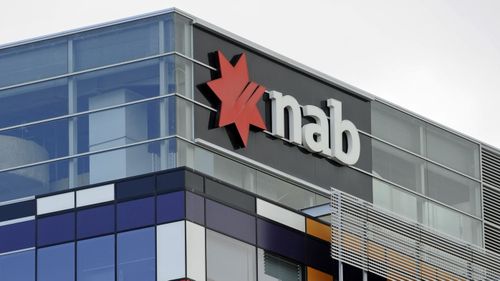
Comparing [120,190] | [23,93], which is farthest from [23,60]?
[120,190]

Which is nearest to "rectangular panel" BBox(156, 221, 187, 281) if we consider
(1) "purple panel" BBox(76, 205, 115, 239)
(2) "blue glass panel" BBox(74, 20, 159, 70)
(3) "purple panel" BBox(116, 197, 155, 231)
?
(3) "purple panel" BBox(116, 197, 155, 231)

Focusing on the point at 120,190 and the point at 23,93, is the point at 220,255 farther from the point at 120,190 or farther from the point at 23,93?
the point at 23,93

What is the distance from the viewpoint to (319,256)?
8925 cm

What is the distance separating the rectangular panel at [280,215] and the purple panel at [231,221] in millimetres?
653

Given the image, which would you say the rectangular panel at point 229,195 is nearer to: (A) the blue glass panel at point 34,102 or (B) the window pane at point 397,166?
(A) the blue glass panel at point 34,102

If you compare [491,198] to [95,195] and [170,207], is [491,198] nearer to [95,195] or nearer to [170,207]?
[170,207]

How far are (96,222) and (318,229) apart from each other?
26.9 ft

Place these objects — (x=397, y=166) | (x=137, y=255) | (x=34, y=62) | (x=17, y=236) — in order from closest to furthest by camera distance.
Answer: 1. (x=137, y=255)
2. (x=17, y=236)
3. (x=34, y=62)
4. (x=397, y=166)

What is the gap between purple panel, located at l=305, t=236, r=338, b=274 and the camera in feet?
292

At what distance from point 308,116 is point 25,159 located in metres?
10.0

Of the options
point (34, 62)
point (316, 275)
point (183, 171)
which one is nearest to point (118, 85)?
point (34, 62)

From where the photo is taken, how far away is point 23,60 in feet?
293

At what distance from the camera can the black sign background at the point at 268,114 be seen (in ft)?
287

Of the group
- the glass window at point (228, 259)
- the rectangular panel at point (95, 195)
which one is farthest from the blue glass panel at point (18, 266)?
the glass window at point (228, 259)
